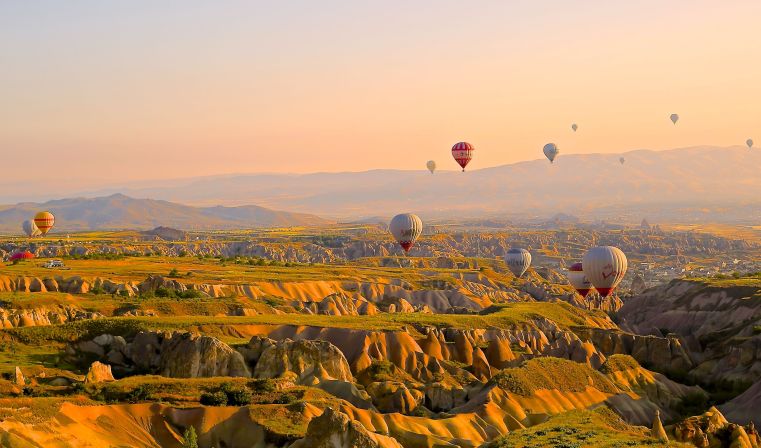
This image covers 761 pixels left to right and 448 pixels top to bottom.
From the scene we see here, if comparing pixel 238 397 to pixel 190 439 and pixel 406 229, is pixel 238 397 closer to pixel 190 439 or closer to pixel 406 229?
pixel 190 439

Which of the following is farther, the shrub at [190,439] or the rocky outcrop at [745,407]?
the rocky outcrop at [745,407]

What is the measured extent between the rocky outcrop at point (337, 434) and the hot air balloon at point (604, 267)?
3261 inches

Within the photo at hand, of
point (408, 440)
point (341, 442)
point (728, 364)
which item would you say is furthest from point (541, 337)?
point (341, 442)

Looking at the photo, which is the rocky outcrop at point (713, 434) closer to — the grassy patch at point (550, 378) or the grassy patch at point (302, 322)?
the grassy patch at point (550, 378)

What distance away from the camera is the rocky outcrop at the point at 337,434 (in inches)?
2052

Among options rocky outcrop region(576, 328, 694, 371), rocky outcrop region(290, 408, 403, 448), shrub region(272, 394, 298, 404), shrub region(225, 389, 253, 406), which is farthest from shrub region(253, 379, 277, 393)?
rocky outcrop region(576, 328, 694, 371)

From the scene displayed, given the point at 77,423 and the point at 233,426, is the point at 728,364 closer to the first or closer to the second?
the point at 233,426

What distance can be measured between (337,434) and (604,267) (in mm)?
85130

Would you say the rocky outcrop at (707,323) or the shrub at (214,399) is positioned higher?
the shrub at (214,399)

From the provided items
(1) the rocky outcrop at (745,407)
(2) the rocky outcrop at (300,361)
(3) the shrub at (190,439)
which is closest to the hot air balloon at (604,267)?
(1) the rocky outcrop at (745,407)

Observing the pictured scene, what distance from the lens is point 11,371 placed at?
7369 centimetres

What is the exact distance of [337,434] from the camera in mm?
52281

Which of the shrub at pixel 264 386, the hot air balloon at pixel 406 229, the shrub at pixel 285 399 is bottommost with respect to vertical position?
the shrub at pixel 285 399

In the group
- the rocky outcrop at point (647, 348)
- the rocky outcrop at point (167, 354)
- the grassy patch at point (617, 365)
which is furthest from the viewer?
the rocky outcrop at point (647, 348)
